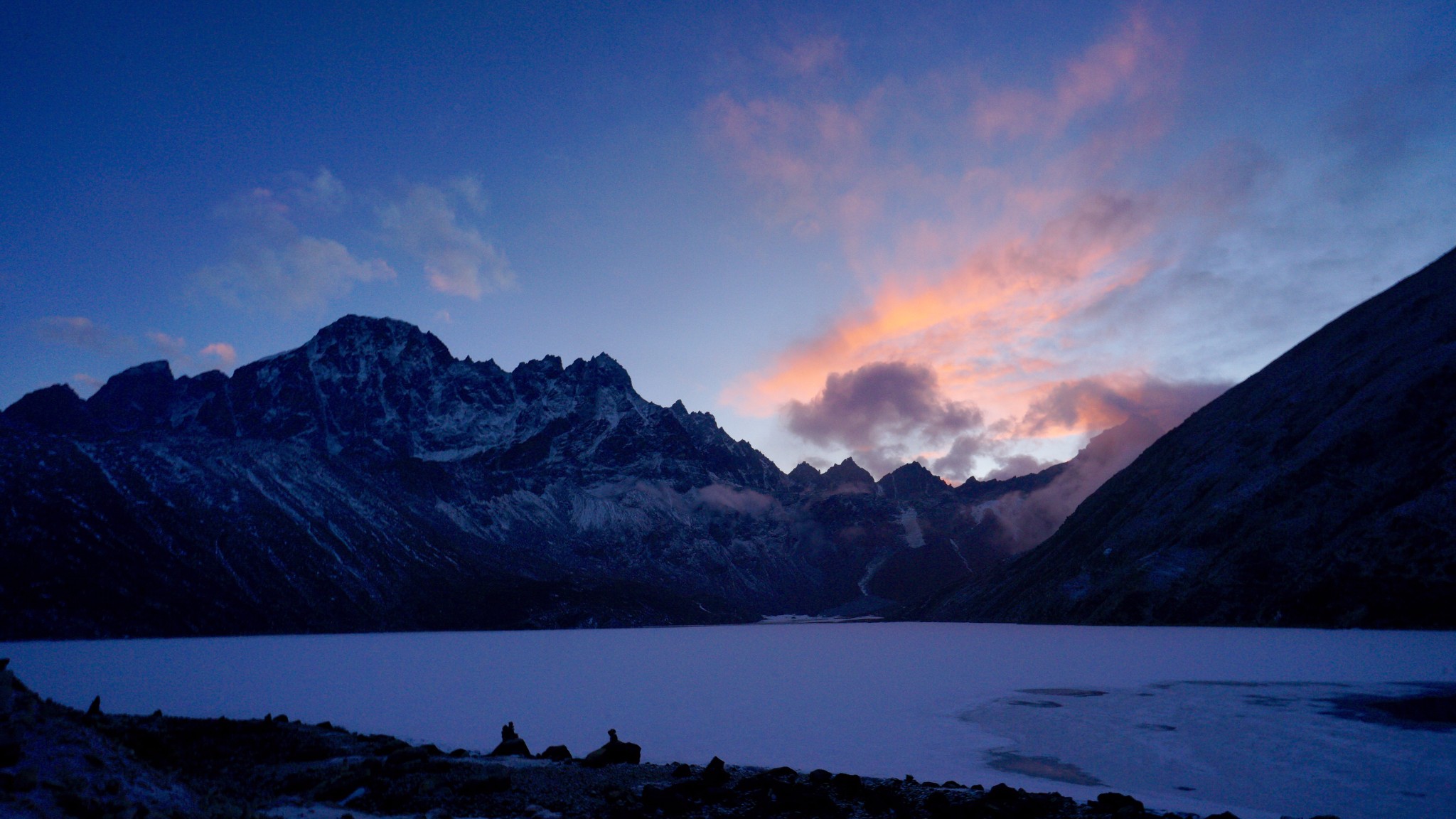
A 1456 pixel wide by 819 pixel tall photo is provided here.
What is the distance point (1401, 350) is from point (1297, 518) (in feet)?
141

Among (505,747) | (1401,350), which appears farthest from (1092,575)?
(505,747)

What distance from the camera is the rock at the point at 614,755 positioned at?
30938mm

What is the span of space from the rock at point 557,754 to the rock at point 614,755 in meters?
1.25

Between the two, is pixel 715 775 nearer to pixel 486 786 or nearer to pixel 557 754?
pixel 486 786

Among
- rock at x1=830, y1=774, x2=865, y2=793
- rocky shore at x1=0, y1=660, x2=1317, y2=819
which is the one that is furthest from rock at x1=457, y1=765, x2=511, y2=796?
rock at x1=830, y1=774, x2=865, y2=793

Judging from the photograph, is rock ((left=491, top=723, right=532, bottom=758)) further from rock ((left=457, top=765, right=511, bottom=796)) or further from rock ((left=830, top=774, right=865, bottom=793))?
rock ((left=830, top=774, right=865, bottom=793))

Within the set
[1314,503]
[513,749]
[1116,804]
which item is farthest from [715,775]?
[1314,503]

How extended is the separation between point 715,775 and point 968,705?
97.4ft

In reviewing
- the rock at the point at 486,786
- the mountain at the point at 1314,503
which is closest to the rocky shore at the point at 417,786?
the rock at the point at 486,786

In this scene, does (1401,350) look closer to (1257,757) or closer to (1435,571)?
(1435,571)

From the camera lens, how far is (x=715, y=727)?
43062 millimetres

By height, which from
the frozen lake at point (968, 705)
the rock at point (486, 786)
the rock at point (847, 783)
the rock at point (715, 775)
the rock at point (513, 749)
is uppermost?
the rock at point (486, 786)

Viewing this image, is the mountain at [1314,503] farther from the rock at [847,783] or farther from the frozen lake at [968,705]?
the rock at [847,783]

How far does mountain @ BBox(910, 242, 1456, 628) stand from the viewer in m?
105
